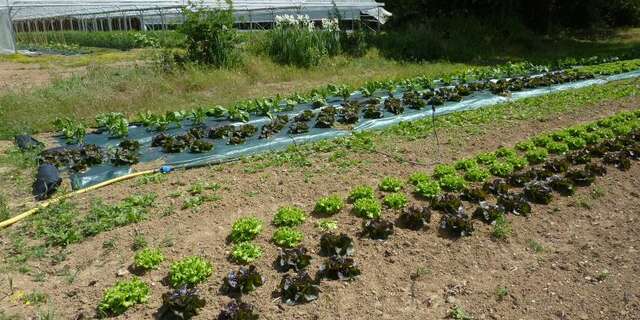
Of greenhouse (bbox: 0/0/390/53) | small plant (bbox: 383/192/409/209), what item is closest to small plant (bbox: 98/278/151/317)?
small plant (bbox: 383/192/409/209)

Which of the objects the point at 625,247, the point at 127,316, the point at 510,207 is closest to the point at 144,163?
the point at 127,316

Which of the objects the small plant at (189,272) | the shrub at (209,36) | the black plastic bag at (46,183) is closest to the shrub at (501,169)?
the small plant at (189,272)

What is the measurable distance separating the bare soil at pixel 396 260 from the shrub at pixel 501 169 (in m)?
0.80

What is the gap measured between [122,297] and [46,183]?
2.91 metres

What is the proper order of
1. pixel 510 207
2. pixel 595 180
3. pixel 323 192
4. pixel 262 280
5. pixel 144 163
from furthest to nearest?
1. pixel 144 163
2. pixel 595 180
3. pixel 323 192
4. pixel 510 207
5. pixel 262 280

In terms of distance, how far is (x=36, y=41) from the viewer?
31766mm

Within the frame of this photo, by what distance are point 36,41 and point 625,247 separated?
34.7m

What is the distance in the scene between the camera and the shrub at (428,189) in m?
5.83

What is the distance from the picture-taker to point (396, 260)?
4742 mm

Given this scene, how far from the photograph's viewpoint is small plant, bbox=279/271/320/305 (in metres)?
4.16

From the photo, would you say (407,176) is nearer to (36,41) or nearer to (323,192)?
(323,192)

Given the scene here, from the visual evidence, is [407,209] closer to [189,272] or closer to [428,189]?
[428,189]

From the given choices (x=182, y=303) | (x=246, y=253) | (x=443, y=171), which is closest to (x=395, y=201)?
(x=443, y=171)

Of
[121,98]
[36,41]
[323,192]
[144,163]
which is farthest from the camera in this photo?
[36,41]
